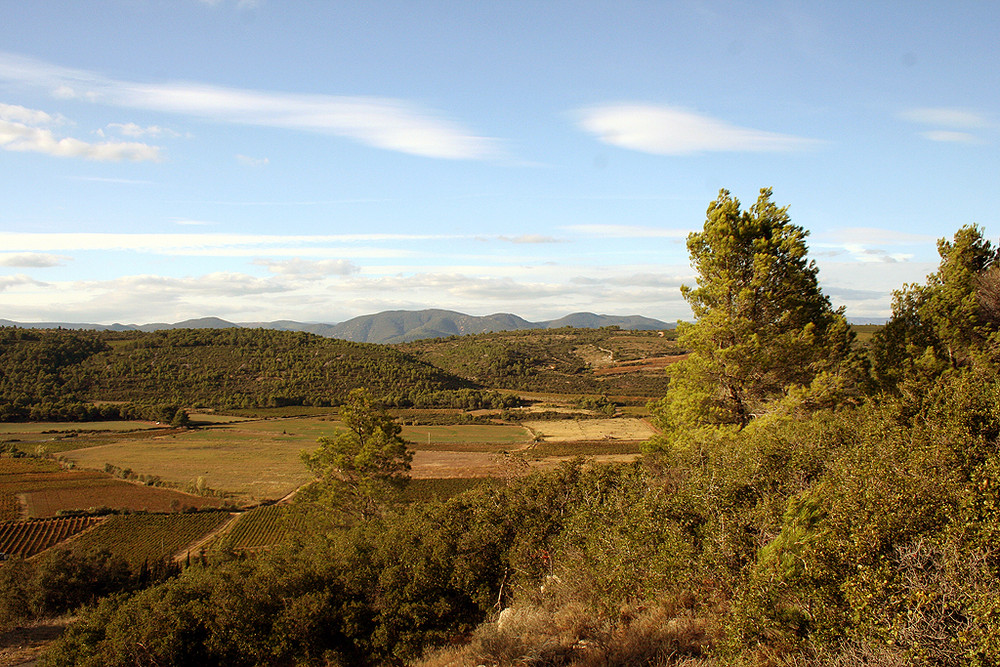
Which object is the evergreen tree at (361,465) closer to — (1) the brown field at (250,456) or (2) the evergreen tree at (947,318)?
(1) the brown field at (250,456)

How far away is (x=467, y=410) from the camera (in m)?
138

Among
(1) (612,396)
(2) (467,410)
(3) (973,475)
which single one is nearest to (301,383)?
(2) (467,410)

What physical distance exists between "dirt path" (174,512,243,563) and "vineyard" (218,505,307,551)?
0.64 meters

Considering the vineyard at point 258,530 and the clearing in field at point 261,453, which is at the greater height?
the vineyard at point 258,530

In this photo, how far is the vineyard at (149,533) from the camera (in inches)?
1767

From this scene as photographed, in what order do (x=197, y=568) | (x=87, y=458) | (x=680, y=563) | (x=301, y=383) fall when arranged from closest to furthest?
(x=680, y=563) < (x=197, y=568) < (x=87, y=458) < (x=301, y=383)

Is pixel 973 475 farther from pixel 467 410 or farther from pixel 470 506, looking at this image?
pixel 467 410

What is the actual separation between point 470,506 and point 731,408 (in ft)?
31.0

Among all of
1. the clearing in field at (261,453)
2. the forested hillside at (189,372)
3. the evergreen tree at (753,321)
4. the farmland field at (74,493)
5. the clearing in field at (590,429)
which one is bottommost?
the clearing in field at (261,453)

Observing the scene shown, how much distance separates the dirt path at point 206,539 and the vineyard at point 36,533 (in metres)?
11.2

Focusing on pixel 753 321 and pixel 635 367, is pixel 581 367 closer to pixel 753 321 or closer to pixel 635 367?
pixel 635 367

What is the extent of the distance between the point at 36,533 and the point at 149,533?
919 cm

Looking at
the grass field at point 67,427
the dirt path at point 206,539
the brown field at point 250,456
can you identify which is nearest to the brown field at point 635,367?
the brown field at point 250,456

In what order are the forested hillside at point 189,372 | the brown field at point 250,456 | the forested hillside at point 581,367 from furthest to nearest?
1. the forested hillside at point 581,367
2. the forested hillside at point 189,372
3. the brown field at point 250,456
